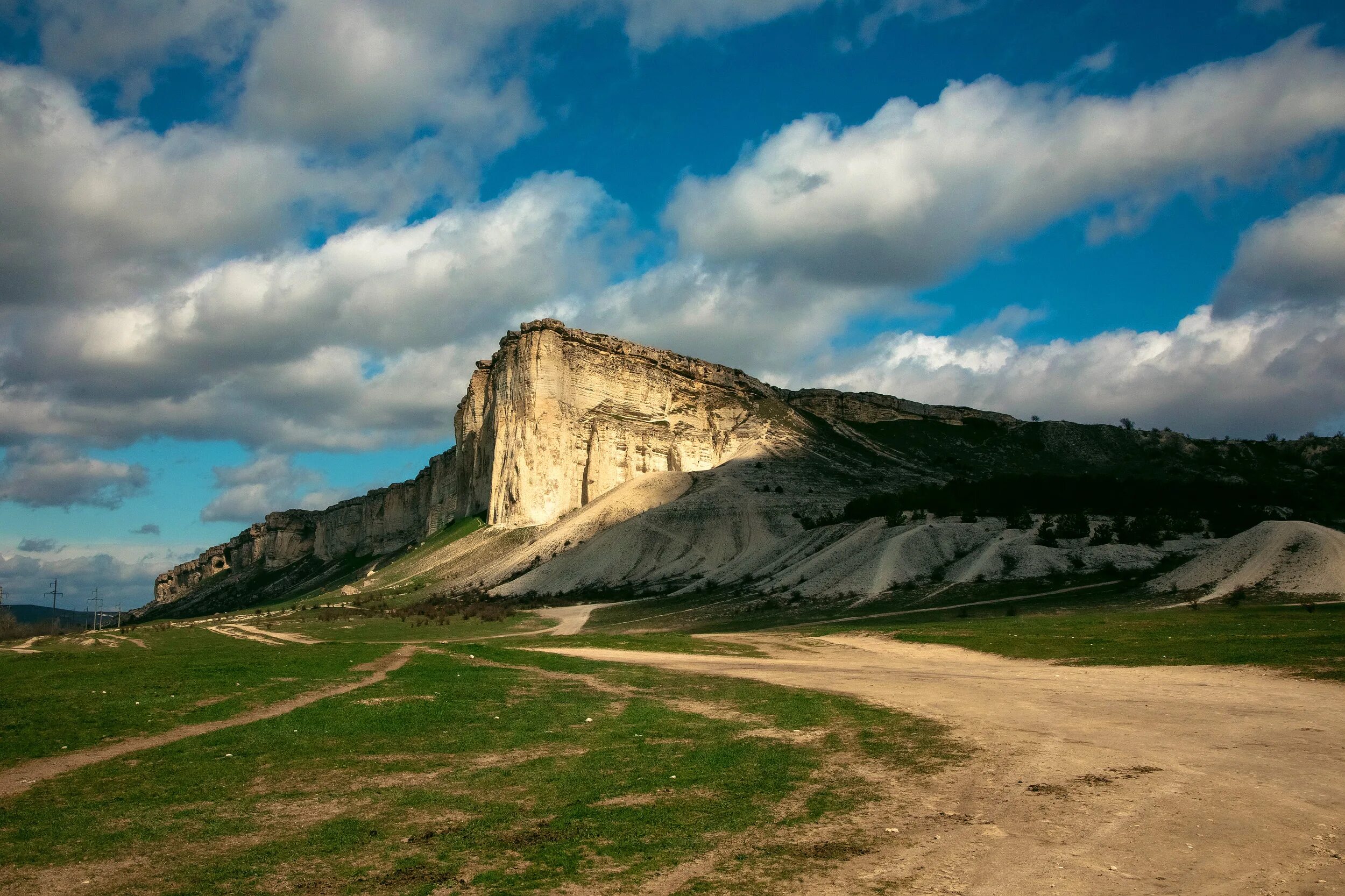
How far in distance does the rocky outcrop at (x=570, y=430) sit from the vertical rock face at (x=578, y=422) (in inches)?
5.6

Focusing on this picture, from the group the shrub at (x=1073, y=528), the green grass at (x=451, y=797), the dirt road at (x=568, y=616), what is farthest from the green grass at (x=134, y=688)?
the shrub at (x=1073, y=528)

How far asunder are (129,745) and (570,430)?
86.6 metres

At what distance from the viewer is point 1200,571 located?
36.5m

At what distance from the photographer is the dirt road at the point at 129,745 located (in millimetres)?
10656

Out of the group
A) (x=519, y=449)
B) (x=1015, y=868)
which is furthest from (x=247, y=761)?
(x=519, y=449)

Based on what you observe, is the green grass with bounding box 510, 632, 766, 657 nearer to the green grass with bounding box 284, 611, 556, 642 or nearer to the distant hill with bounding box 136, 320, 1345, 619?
the green grass with bounding box 284, 611, 556, 642

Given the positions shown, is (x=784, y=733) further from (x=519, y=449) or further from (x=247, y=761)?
(x=519, y=449)

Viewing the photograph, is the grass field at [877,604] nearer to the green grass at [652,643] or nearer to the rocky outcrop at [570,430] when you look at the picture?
the green grass at [652,643]

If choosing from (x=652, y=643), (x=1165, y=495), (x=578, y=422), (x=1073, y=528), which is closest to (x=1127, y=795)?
(x=652, y=643)

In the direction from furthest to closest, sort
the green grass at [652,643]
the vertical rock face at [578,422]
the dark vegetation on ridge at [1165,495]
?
the vertical rock face at [578,422]
the dark vegetation on ridge at [1165,495]
the green grass at [652,643]

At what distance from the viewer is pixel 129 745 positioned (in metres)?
12.6

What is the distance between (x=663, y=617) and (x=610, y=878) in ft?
143

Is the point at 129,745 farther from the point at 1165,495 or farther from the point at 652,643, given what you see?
the point at 1165,495

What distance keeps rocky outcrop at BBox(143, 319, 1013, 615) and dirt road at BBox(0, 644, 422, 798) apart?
244 feet
